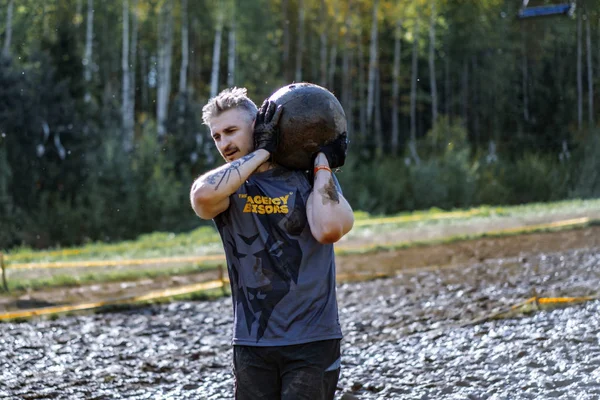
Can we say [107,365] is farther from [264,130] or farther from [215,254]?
[215,254]

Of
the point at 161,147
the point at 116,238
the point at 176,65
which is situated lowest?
the point at 116,238

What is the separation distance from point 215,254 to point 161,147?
615 inches

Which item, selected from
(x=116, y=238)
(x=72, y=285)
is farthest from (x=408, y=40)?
(x=72, y=285)

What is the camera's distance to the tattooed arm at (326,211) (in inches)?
140

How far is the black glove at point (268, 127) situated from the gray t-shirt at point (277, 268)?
15 cm

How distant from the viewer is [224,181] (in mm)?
3621

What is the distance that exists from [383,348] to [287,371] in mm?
4533

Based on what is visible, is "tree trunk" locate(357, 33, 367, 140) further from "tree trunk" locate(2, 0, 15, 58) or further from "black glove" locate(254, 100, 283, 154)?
"black glove" locate(254, 100, 283, 154)

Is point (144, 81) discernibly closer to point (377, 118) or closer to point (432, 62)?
point (377, 118)

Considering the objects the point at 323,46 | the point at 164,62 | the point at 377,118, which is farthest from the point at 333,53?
the point at 164,62

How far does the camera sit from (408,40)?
44125 millimetres

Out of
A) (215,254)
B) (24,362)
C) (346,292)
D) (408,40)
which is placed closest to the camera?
(24,362)

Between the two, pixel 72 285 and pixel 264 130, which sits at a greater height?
pixel 264 130

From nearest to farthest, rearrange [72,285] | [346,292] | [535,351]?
[535,351], [346,292], [72,285]
